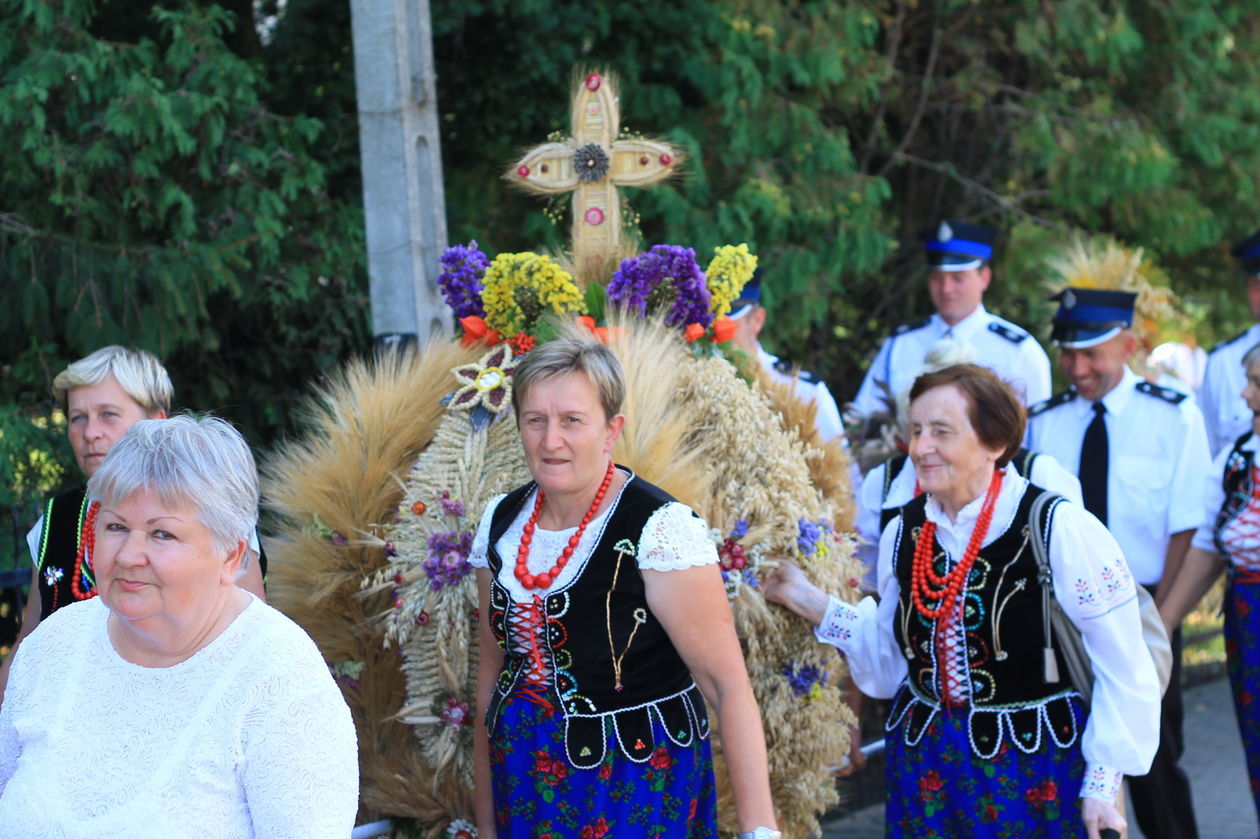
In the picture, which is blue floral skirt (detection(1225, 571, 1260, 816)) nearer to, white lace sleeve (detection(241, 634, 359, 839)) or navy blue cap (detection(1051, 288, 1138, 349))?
navy blue cap (detection(1051, 288, 1138, 349))

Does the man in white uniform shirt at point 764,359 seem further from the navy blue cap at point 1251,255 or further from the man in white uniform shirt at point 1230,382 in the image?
the navy blue cap at point 1251,255

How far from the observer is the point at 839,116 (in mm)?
8195

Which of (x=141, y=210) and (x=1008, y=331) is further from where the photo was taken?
(x=1008, y=331)

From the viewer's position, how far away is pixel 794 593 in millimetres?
3588

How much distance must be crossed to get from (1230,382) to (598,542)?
15.1 feet

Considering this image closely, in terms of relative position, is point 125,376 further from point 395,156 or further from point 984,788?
point 984,788

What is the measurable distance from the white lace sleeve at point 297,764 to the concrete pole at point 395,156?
9.46 ft

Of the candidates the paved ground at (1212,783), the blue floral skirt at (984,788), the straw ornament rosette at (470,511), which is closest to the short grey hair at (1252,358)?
the straw ornament rosette at (470,511)

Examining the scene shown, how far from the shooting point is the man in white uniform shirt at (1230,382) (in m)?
6.39

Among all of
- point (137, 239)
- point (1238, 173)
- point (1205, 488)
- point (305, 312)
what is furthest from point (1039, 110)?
point (137, 239)

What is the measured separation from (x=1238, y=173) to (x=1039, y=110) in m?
1.50

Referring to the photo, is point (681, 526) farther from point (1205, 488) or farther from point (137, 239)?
point (137, 239)

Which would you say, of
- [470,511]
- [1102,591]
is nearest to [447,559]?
[470,511]

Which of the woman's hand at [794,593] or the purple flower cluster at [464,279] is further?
the purple flower cluster at [464,279]
